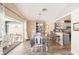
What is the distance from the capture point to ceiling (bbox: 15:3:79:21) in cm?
255

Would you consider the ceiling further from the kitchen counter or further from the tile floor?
the tile floor

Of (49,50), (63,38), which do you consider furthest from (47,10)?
(49,50)

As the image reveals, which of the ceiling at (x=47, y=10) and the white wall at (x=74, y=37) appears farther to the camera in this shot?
the white wall at (x=74, y=37)

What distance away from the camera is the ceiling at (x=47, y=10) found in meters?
2.55

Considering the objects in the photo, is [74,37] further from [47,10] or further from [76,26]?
[47,10]

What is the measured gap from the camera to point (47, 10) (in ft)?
8.60

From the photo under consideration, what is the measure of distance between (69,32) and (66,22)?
0.23 m

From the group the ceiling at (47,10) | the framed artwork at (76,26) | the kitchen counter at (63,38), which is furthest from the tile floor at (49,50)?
the ceiling at (47,10)

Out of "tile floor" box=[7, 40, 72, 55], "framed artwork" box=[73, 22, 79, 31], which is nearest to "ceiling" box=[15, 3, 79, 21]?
"framed artwork" box=[73, 22, 79, 31]

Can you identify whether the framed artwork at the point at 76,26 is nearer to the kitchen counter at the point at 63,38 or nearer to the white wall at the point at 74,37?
the white wall at the point at 74,37

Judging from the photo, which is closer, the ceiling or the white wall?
the ceiling

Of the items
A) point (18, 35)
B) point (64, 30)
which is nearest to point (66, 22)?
point (64, 30)

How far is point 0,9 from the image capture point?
8.15ft
